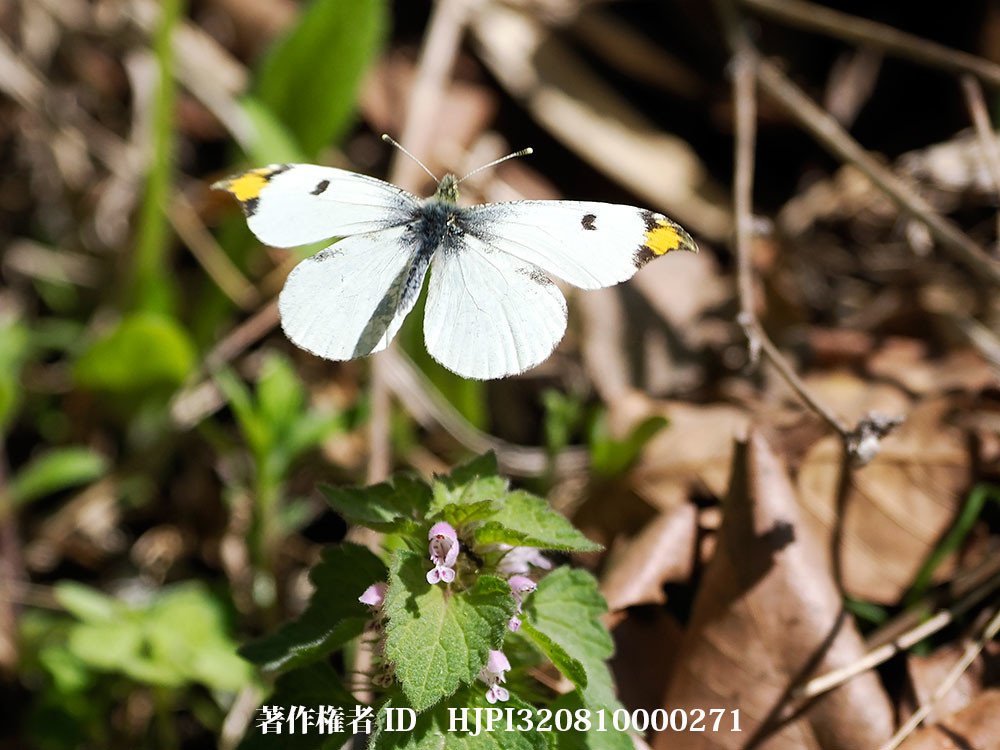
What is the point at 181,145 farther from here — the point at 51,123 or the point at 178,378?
the point at 178,378

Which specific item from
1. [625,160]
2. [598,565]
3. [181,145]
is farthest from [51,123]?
[598,565]

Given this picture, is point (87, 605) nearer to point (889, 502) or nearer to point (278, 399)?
point (278, 399)

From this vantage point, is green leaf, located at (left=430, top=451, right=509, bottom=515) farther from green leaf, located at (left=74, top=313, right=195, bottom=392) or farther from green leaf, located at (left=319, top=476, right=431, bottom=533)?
green leaf, located at (left=74, top=313, right=195, bottom=392)

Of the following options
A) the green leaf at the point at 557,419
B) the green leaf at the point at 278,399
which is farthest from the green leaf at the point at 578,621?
the green leaf at the point at 278,399

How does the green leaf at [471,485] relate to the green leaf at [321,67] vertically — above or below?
below

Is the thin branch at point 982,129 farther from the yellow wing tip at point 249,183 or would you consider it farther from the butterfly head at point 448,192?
the yellow wing tip at point 249,183

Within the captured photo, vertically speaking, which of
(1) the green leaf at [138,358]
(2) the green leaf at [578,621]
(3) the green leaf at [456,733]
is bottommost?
(3) the green leaf at [456,733]

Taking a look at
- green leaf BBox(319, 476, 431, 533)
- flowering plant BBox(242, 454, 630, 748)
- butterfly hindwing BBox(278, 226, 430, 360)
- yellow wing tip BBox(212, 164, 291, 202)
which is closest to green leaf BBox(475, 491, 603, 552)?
flowering plant BBox(242, 454, 630, 748)

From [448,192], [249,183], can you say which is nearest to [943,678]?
[448,192]
